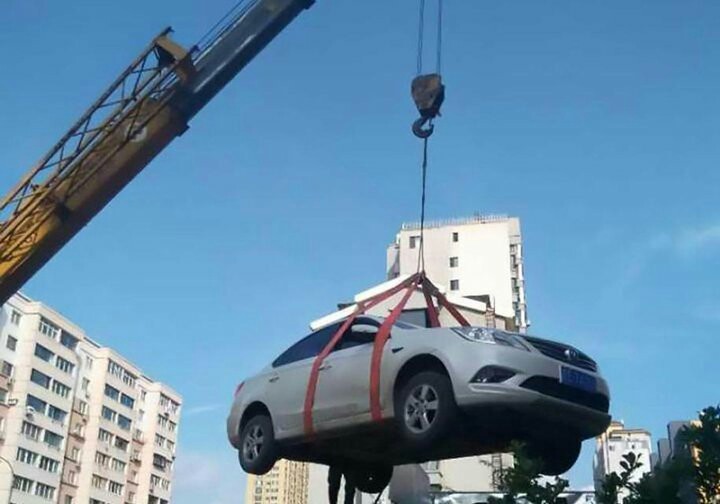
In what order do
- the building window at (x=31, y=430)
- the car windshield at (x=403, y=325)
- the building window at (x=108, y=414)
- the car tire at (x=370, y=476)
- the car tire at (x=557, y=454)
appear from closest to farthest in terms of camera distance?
the car tire at (x=557, y=454)
the car windshield at (x=403, y=325)
the car tire at (x=370, y=476)
the building window at (x=31, y=430)
the building window at (x=108, y=414)

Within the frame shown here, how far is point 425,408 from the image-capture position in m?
6.80

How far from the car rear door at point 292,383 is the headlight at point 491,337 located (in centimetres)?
177

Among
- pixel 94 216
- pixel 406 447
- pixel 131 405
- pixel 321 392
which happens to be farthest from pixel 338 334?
pixel 131 405

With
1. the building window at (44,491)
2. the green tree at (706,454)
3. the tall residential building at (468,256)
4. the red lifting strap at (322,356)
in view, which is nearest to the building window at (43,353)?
the building window at (44,491)

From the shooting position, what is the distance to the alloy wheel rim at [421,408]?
→ 6734 millimetres

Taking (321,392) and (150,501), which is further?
(150,501)

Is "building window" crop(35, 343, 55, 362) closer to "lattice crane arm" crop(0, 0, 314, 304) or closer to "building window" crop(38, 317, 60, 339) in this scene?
"building window" crop(38, 317, 60, 339)

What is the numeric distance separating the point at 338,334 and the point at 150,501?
61.6 metres

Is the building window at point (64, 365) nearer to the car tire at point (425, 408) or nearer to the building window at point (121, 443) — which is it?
the building window at point (121, 443)

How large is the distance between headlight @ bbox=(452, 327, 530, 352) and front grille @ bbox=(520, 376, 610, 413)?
285mm

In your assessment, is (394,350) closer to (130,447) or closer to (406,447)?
(406,447)

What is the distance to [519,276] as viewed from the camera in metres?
58.5

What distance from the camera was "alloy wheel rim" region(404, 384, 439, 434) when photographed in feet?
22.1

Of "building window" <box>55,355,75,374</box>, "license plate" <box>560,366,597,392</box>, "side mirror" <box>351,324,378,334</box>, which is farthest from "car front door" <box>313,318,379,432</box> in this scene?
"building window" <box>55,355,75,374</box>
